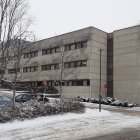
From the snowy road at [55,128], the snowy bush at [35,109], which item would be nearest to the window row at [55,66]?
the snowy bush at [35,109]

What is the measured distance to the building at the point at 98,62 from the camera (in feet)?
134

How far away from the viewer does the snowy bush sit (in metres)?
16.9

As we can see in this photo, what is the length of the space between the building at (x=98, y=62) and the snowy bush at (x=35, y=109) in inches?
717

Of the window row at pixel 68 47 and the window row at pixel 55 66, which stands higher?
the window row at pixel 68 47

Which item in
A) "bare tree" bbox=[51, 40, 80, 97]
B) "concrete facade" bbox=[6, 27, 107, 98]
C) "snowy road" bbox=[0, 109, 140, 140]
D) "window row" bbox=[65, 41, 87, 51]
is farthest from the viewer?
"bare tree" bbox=[51, 40, 80, 97]

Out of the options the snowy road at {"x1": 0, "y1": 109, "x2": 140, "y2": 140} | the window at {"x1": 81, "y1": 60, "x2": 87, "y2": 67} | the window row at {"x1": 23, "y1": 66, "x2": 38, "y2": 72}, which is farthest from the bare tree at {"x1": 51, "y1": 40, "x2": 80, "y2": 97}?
the snowy road at {"x1": 0, "y1": 109, "x2": 140, "y2": 140}

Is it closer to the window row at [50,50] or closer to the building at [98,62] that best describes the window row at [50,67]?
the building at [98,62]

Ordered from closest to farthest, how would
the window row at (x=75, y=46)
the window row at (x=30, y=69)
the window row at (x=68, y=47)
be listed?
the window row at (x=75, y=46), the window row at (x=68, y=47), the window row at (x=30, y=69)

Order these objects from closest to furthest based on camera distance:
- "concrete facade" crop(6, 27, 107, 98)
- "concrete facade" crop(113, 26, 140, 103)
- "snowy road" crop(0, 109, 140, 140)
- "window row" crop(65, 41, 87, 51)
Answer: "snowy road" crop(0, 109, 140, 140), "concrete facade" crop(113, 26, 140, 103), "concrete facade" crop(6, 27, 107, 98), "window row" crop(65, 41, 87, 51)

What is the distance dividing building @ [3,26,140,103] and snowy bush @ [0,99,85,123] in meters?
18.2

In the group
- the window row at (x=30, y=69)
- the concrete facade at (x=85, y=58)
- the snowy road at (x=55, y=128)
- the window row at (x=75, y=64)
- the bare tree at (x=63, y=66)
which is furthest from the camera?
the window row at (x=30, y=69)

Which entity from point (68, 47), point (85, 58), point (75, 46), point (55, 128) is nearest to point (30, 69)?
point (68, 47)

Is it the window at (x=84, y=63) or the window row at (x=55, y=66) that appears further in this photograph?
the window row at (x=55, y=66)

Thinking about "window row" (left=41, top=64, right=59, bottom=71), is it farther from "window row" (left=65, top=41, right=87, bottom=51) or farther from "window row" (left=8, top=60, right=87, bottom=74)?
"window row" (left=65, top=41, right=87, bottom=51)
